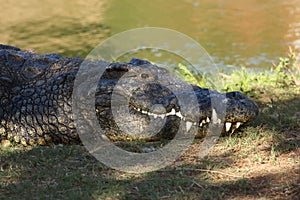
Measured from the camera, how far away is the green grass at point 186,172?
3.26 metres

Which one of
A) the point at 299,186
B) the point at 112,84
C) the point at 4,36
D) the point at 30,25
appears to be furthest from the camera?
the point at 30,25

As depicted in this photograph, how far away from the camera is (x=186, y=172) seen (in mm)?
3619

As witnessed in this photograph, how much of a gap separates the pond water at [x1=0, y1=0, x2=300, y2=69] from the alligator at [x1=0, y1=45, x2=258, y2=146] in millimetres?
4506

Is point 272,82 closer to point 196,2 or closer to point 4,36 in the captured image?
point 4,36

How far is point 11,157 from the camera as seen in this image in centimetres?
406

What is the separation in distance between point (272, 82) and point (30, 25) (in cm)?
750

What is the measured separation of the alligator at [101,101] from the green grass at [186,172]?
204mm

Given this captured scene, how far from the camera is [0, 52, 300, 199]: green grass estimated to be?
326 centimetres

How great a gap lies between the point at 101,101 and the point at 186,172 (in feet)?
3.83

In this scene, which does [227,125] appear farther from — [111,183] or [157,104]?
[111,183]

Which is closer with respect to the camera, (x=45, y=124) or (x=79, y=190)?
(x=79, y=190)

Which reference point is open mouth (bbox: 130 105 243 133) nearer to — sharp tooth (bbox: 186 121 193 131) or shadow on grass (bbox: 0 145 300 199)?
sharp tooth (bbox: 186 121 193 131)

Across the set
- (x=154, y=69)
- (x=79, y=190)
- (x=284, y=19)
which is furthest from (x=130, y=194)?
(x=284, y=19)

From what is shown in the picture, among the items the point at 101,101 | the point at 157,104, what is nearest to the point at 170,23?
the point at 101,101
